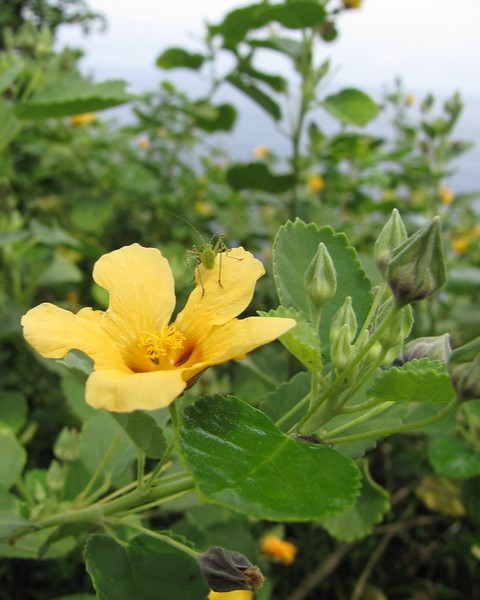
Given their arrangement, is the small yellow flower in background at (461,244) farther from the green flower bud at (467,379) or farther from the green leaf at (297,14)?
the green flower bud at (467,379)

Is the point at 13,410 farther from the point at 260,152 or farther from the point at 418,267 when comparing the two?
the point at 260,152

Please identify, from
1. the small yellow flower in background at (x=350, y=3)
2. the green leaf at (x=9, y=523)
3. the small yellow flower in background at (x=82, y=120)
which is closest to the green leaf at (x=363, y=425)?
the green leaf at (x=9, y=523)

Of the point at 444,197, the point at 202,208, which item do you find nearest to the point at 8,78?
the point at 202,208

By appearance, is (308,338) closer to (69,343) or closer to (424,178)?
(69,343)

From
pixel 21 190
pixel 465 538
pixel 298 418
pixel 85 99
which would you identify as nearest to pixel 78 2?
pixel 21 190

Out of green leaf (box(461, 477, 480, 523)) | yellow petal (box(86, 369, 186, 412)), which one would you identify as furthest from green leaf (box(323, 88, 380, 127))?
yellow petal (box(86, 369, 186, 412))

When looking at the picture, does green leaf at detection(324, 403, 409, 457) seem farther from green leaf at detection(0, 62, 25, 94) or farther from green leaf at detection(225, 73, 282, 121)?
green leaf at detection(225, 73, 282, 121)
